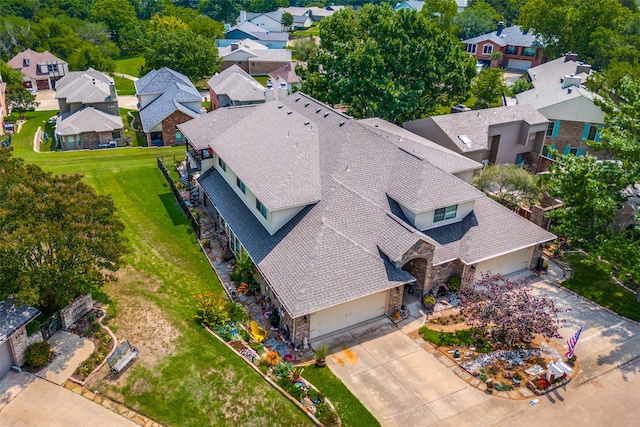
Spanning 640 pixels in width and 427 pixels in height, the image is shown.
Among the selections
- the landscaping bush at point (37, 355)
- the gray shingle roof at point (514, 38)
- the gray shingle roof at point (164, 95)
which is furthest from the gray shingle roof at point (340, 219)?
the gray shingle roof at point (514, 38)

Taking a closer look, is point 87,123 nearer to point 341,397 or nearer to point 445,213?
point 445,213

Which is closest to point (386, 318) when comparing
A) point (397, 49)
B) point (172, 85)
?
point (397, 49)

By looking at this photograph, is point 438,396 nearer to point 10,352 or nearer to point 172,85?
point 10,352

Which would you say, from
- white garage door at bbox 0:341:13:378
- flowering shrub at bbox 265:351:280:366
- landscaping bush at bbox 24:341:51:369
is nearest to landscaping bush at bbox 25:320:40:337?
landscaping bush at bbox 24:341:51:369

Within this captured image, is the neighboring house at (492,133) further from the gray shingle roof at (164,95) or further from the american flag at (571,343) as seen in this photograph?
the gray shingle roof at (164,95)

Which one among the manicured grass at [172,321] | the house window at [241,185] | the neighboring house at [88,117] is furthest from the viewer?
the neighboring house at [88,117]
